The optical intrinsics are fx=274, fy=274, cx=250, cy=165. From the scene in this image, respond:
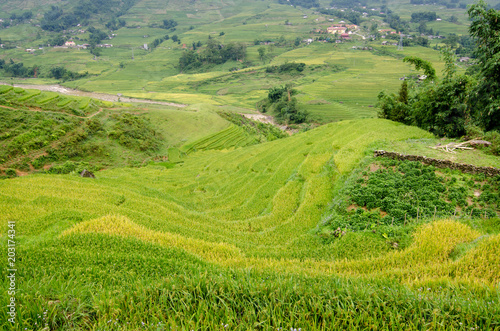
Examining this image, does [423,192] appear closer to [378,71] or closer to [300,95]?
[300,95]

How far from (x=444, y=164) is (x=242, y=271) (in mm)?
8569

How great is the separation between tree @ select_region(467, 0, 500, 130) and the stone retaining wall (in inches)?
209

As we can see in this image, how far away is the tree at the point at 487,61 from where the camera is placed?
39.6ft

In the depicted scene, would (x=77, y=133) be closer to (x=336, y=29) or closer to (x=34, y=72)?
(x=34, y=72)

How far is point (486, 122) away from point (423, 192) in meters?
8.32

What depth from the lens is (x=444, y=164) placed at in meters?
9.32

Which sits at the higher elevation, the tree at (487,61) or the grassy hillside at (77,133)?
the tree at (487,61)

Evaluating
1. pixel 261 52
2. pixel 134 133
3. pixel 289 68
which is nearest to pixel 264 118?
Answer: pixel 134 133

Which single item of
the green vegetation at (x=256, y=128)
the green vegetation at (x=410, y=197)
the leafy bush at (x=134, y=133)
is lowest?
the green vegetation at (x=256, y=128)

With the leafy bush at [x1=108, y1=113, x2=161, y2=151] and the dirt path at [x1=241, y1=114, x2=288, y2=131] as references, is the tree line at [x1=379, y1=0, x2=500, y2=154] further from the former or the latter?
the dirt path at [x1=241, y1=114, x2=288, y2=131]

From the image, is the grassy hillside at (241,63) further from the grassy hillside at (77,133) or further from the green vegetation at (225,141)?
the grassy hillside at (77,133)

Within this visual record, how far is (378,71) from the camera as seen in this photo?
6844 centimetres

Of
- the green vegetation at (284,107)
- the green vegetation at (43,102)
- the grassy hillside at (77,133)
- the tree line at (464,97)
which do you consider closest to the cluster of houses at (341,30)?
the green vegetation at (284,107)

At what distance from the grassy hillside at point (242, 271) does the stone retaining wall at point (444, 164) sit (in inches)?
96.1
